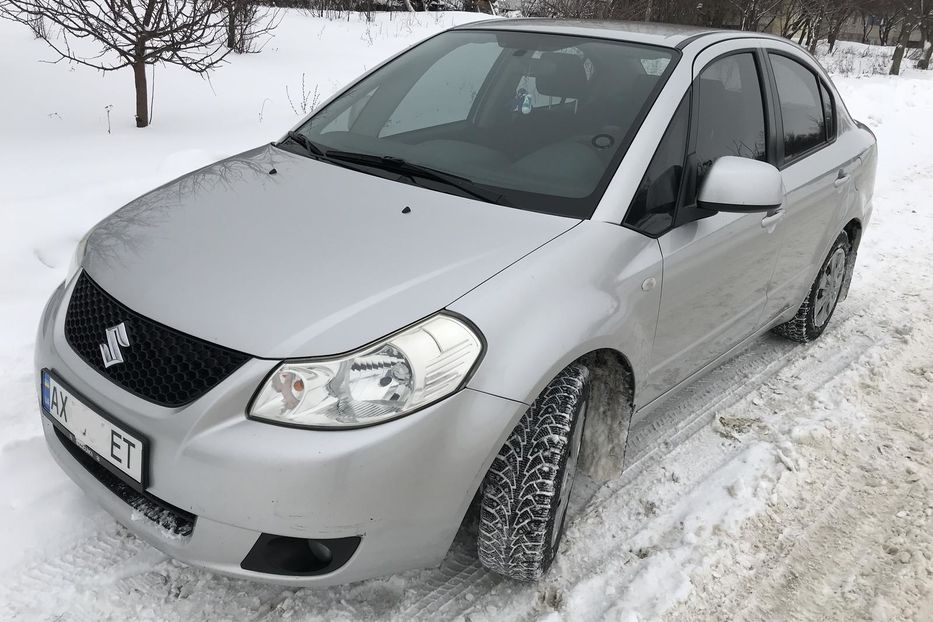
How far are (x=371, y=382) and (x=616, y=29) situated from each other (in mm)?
1998

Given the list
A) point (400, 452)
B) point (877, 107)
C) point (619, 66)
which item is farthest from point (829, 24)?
point (400, 452)

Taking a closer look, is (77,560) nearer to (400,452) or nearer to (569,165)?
(400,452)

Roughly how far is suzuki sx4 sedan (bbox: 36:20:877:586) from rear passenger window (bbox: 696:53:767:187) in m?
0.01

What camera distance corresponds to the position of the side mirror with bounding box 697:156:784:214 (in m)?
2.48

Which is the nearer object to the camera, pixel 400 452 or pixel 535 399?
pixel 400 452

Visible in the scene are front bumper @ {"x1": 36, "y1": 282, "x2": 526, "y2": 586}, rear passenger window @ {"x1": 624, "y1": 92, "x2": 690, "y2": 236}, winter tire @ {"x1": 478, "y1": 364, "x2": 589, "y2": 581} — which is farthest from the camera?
rear passenger window @ {"x1": 624, "y1": 92, "x2": 690, "y2": 236}

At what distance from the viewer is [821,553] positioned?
256 cm

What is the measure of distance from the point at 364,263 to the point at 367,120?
1.21 meters

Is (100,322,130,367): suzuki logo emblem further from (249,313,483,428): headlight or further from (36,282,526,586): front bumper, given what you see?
(249,313,483,428): headlight

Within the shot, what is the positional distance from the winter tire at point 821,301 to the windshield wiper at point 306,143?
254 centimetres

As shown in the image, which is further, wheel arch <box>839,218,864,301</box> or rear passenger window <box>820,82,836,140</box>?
wheel arch <box>839,218,864,301</box>

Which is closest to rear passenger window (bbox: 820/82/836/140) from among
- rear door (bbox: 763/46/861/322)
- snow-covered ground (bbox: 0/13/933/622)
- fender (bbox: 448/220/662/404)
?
rear door (bbox: 763/46/861/322)

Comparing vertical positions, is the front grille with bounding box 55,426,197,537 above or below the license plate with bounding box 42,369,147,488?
below

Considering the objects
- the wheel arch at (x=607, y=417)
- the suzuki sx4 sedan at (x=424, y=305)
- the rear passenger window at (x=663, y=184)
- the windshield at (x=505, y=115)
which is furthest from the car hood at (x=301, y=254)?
the wheel arch at (x=607, y=417)
